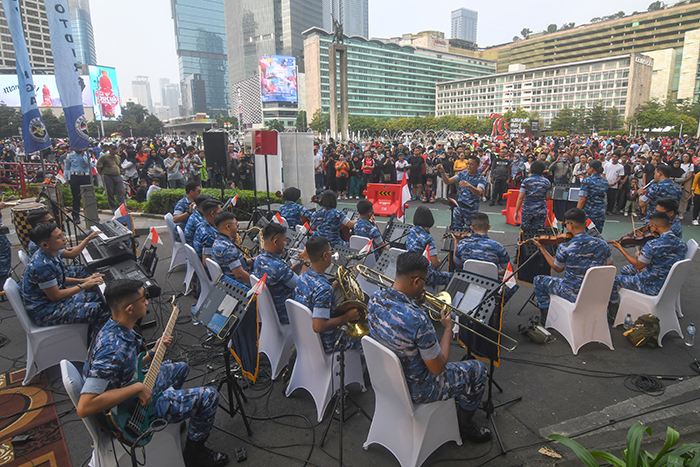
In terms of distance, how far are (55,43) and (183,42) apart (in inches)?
7242

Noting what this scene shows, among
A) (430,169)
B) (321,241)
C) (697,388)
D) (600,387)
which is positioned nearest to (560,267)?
(600,387)

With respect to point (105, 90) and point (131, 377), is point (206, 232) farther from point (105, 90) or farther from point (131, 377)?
point (105, 90)

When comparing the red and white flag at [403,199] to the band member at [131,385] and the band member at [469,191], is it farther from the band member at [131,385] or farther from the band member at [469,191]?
the band member at [131,385]

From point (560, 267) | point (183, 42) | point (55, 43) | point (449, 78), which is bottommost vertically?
point (560, 267)

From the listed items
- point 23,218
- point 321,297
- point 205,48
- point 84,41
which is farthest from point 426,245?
point 84,41

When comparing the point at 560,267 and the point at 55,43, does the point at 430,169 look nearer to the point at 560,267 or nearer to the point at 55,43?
the point at 560,267

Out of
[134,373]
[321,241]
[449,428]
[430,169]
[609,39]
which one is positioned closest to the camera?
[134,373]

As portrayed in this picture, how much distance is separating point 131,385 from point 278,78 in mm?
98287

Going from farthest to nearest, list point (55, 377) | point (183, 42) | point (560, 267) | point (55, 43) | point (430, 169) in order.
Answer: point (183, 42) < point (430, 169) < point (55, 43) < point (560, 267) < point (55, 377)

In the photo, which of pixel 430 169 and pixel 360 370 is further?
pixel 430 169

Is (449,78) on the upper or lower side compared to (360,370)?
upper

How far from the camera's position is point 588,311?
440 cm

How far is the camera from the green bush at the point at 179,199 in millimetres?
11047

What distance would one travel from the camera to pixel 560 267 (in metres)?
4.56
